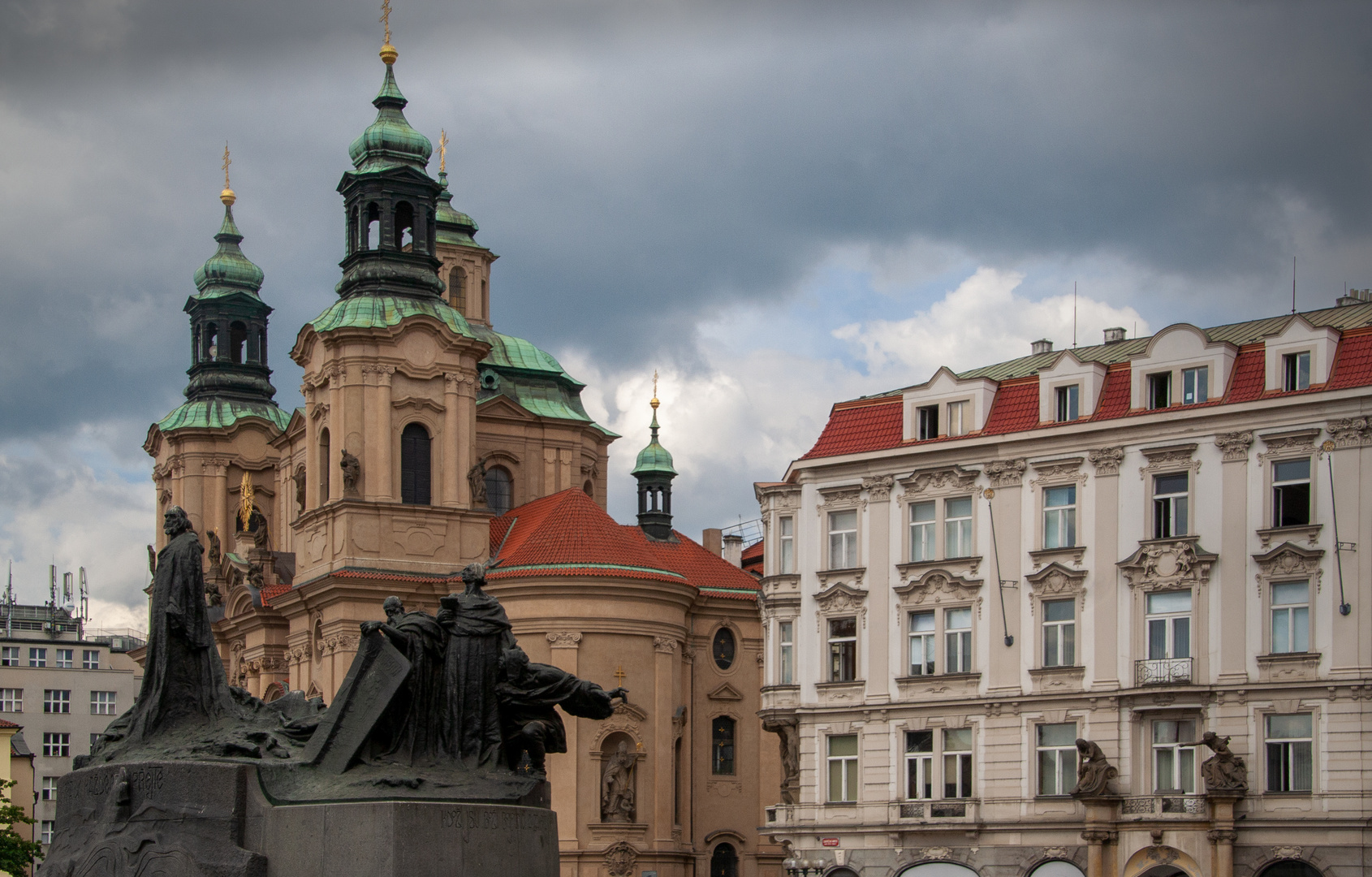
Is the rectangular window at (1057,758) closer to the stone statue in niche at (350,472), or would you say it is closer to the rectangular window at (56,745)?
the stone statue in niche at (350,472)

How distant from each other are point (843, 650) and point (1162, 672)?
296 inches

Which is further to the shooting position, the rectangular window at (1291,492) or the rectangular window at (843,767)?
the rectangular window at (843,767)

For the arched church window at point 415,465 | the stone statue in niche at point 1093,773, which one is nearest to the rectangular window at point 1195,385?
the stone statue in niche at point 1093,773

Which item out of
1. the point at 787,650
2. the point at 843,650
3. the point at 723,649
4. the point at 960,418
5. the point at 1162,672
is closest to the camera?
the point at 1162,672

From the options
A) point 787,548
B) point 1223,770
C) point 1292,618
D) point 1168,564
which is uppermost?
point 787,548

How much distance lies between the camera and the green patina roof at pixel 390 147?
216 ft

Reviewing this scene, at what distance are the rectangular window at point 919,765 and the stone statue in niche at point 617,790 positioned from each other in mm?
17051

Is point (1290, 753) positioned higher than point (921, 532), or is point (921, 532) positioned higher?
point (921, 532)

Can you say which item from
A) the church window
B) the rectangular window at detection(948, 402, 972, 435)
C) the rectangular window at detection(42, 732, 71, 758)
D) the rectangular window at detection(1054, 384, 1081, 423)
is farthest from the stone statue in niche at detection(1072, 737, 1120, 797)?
the rectangular window at detection(42, 732, 71, 758)

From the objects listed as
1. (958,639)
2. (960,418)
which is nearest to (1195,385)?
(960,418)

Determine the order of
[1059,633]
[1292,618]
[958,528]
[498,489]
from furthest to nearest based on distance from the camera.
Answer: [498,489], [958,528], [1059,633], [1292,618]

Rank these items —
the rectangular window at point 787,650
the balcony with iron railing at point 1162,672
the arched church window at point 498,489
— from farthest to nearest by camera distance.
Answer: the arched church window at point 498,489
the rectangular window at point 787,650
the balcony with iron railing at point 1162,672

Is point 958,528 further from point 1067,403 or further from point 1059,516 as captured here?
point 1067,403

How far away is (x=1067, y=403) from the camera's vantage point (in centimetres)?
4350
